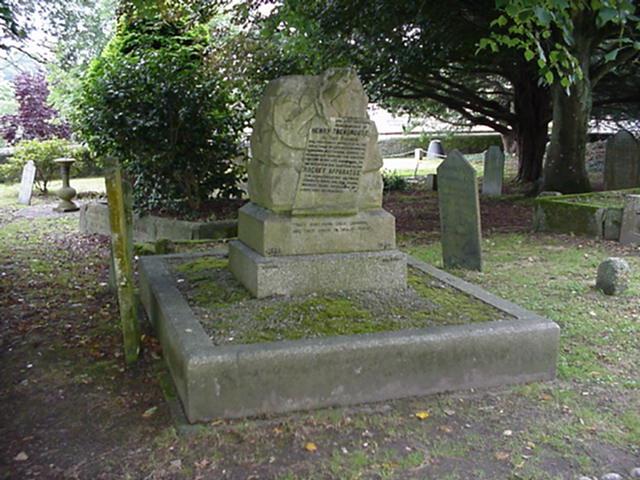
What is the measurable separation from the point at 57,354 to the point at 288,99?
2.80m

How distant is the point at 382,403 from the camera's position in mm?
4145

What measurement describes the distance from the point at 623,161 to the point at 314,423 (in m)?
12.5

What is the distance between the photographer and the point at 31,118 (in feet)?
78.4


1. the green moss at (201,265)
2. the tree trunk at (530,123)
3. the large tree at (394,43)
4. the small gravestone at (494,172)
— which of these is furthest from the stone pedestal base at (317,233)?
the tree trunk at (530,123)

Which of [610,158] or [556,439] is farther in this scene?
[610,158]

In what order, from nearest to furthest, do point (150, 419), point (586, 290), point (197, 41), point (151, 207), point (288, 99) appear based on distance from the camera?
point (150, 419) → point (288, 99) → point (586, 290) → point (151, 207) → point (197, 41)

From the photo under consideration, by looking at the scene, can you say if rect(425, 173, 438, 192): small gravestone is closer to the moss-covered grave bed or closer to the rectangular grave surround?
the moss-covered grave bed

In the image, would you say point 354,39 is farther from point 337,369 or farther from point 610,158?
point 337,369

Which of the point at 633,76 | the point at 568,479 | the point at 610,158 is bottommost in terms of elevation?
the point at 568,479

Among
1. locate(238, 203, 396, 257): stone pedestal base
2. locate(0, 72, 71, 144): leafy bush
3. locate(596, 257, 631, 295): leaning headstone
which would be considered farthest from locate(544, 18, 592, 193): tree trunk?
locate(0, 72, 71, 144): leafy bush

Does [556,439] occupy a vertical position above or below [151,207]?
below

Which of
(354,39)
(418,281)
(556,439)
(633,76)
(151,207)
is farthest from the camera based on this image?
(633,76)

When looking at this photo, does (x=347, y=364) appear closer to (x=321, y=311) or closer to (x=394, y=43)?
(x=321, y=311)

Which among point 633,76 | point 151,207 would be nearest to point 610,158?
point 633,76
